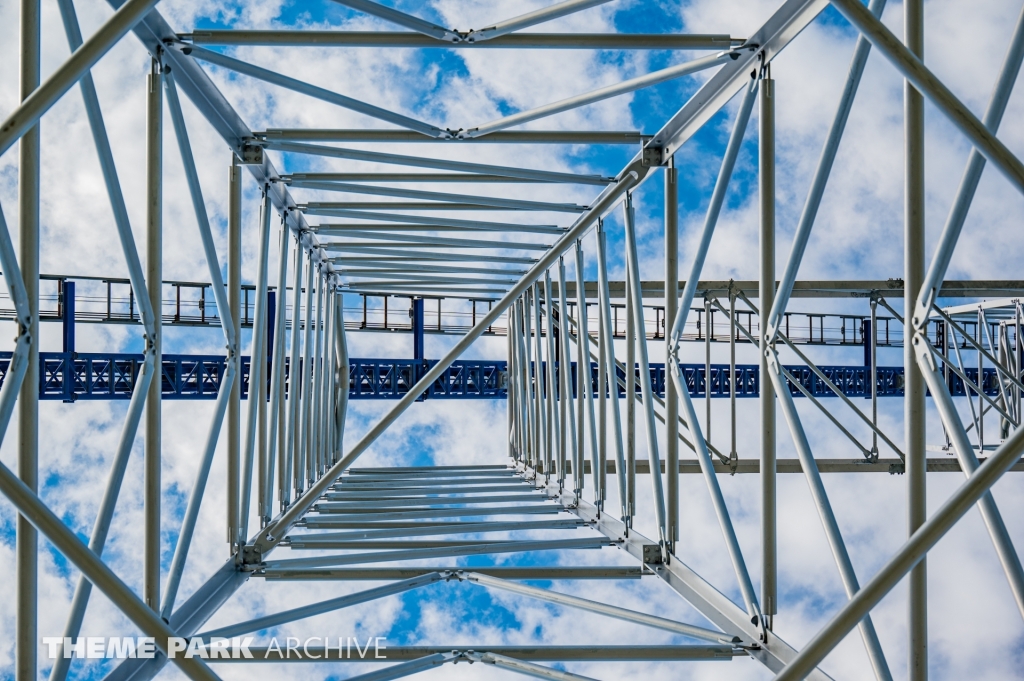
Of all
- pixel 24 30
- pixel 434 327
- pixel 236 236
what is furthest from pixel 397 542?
pixel 434 327

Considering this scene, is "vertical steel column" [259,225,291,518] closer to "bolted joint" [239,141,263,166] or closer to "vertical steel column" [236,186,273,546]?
"vertical steel column" [236,186,273,546]

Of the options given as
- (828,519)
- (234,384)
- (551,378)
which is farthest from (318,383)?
(828,519)

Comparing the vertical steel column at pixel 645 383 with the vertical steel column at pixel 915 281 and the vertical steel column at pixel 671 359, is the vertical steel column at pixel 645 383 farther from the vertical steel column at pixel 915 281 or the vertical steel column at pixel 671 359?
the vertical steel column at pixel 915 281

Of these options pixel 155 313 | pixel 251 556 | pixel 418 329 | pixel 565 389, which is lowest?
pixel 251 556

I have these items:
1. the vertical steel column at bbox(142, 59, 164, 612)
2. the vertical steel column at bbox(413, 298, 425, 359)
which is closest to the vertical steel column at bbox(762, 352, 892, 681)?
the vertical steel column at bbox(142, 59, 164, 612)

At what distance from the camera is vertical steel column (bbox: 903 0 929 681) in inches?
193

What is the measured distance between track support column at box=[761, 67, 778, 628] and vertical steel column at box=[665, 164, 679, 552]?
1.82 metres

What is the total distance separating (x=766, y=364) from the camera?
6633 mm

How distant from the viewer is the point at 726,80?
7547mm

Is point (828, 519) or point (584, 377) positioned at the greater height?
point (584, 377)

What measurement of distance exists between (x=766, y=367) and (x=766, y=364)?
1.0 inches

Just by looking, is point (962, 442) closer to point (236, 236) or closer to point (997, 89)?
point (997, 89)

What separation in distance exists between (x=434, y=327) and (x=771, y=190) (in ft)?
81.6

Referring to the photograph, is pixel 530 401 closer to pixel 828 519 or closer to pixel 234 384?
pixel 234 384
